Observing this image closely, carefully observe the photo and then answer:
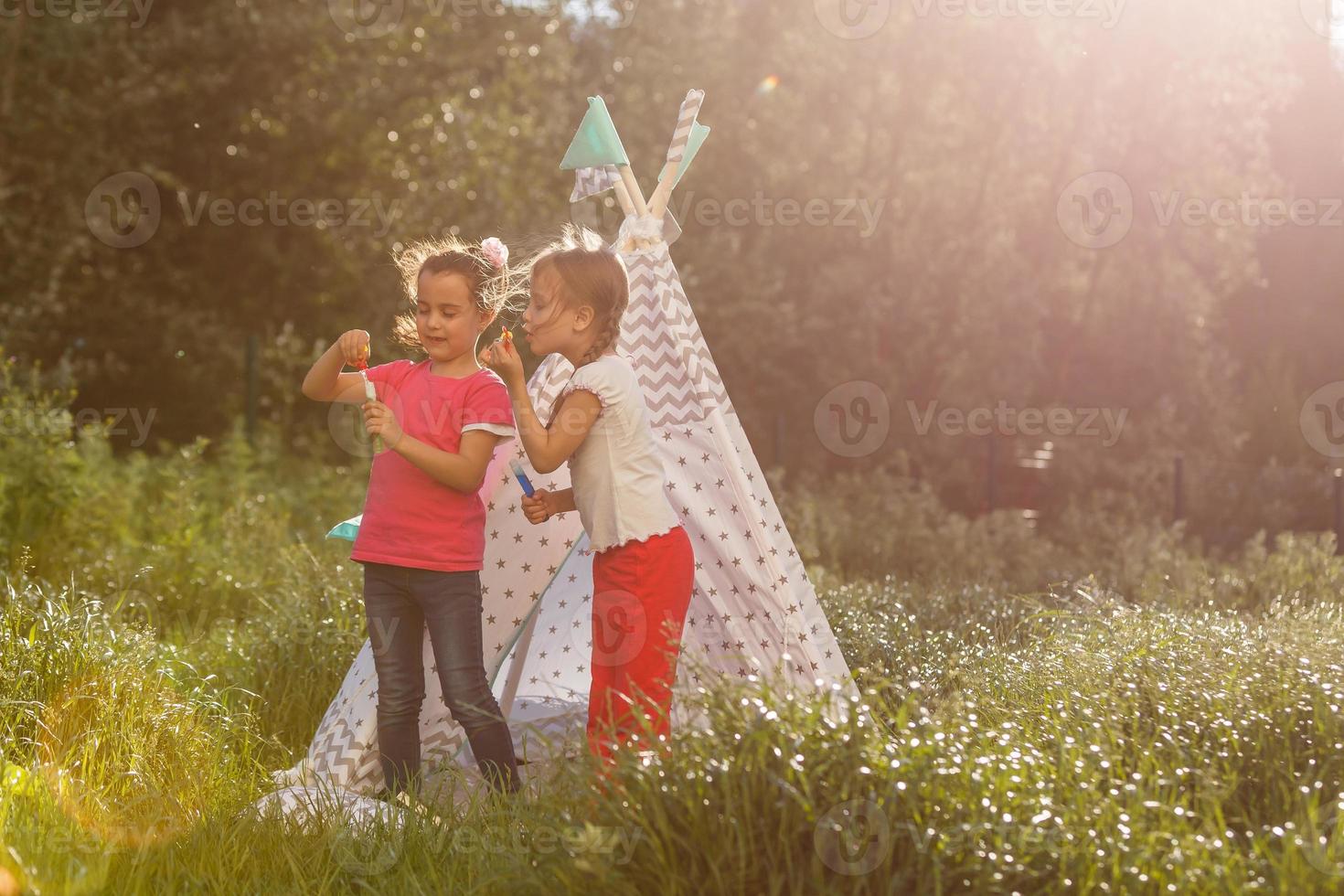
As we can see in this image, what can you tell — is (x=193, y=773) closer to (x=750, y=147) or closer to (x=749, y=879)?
(x=749, y=879)

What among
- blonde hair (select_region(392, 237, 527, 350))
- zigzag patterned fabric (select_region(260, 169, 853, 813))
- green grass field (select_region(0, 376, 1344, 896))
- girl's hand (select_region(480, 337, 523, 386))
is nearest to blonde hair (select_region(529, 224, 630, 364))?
blonde hair (select_region(392, 237, 527, 350))

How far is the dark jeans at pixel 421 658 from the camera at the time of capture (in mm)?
3664

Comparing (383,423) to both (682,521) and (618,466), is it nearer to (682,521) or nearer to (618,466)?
(618,466)

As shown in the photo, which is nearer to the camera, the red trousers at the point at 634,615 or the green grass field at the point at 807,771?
the green grass field at the point at 807,771

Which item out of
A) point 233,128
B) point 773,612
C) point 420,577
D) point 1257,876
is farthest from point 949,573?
point 233,128

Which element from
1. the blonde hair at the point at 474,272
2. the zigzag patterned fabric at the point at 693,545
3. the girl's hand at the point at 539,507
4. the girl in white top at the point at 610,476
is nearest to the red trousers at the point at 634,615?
the girl in white top at the point at 610,476

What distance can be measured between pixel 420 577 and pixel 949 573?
170 inches

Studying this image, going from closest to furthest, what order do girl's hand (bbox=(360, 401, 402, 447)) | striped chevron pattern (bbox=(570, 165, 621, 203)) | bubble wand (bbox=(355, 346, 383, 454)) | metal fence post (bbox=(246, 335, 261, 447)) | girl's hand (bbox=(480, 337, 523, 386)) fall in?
girl's hand (bbox=(480, 337, 523, 386)) < girl's hand (bbox=(360, 401, 402, 447)) < bubble wand (bbox=(355, 346, 383, 454)) < striped chevron pattern (bbox=(570, 165, 621, 203)) < metal fence post (bbox=(246, 335, 261, 447))

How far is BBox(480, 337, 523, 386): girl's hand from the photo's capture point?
332cm

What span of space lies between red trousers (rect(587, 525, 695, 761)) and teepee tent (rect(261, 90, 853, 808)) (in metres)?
0.53

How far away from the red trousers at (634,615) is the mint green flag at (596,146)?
1250mm

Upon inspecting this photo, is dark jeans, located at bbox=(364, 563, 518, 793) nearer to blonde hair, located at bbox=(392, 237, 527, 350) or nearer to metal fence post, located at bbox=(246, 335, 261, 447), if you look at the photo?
blonde hair, located at bbox=(392, 237, 527, 350)

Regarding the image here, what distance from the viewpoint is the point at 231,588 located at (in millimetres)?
6289

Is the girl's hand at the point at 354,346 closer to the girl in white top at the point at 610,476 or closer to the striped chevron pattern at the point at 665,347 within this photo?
the girl in white top at the point at 610,476
